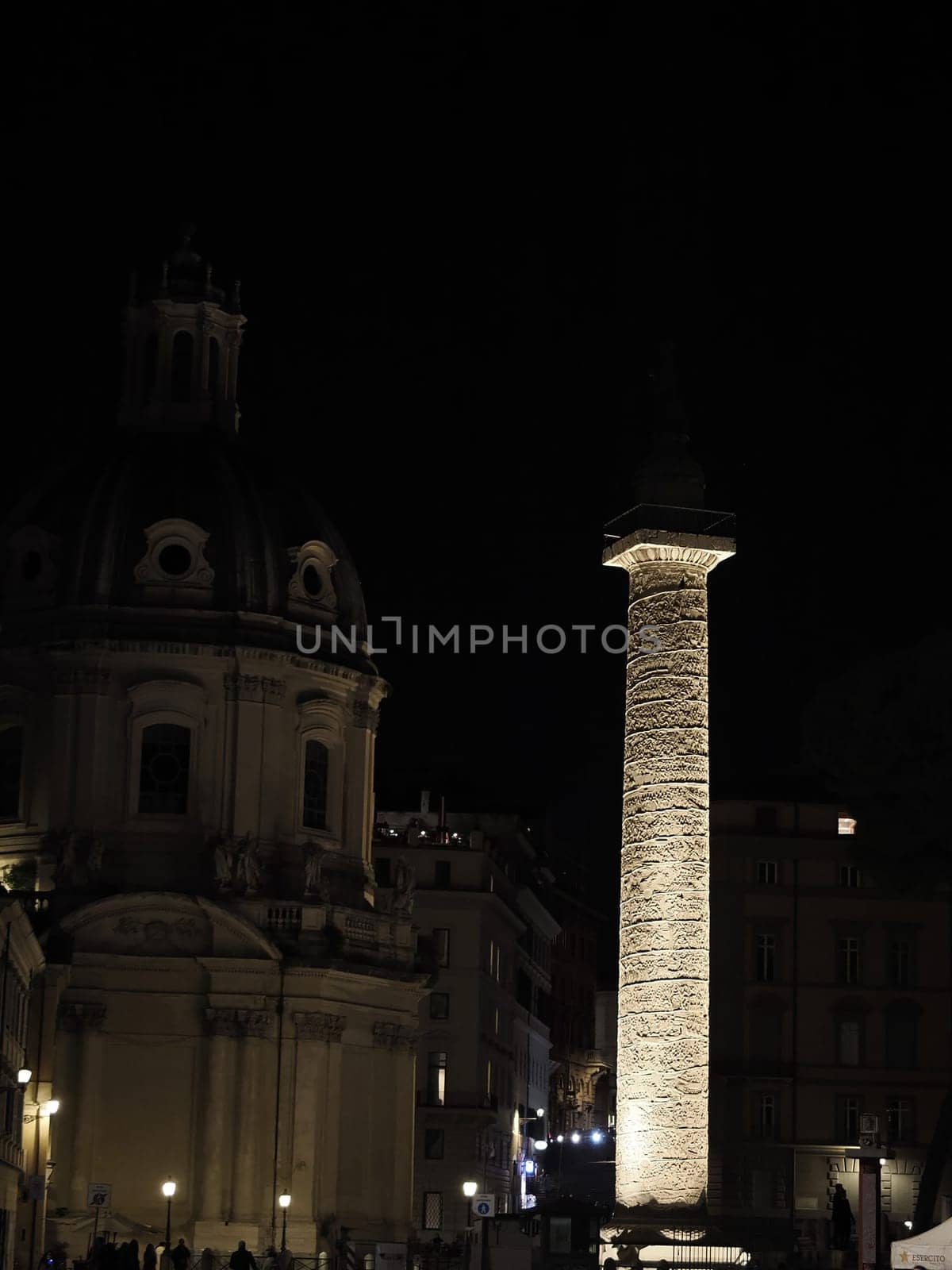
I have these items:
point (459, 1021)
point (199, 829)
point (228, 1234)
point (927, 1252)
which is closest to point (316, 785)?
point (199, 829)

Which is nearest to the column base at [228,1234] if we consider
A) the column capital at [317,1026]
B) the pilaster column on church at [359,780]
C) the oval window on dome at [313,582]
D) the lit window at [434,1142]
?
the column capital at [317,1026]

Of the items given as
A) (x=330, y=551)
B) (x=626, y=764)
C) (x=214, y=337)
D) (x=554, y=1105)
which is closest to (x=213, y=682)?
(x=330, y=551)

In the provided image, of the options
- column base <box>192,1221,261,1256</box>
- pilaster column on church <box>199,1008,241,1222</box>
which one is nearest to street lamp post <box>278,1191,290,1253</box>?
column base <box>192,1221,261,1256</box>

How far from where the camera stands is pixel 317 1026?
6562 cm

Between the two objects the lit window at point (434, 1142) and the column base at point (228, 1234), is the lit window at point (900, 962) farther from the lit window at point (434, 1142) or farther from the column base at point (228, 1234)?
the column base at point (228, 1234)

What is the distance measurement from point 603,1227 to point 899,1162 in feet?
110

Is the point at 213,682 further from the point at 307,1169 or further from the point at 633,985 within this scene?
the point at 633,985

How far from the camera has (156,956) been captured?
6488 cm

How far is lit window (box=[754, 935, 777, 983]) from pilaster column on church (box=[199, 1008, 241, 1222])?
19.9m

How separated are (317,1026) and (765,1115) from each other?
58.2 ft

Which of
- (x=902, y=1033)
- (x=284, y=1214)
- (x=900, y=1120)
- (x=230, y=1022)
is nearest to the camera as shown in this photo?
(x=284, y=1214)

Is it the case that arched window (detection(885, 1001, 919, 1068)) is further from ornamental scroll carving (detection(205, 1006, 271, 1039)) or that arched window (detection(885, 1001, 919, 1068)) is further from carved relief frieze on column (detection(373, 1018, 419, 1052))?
ornamental scroll carving (detection(205, 1006, 271, 1039))

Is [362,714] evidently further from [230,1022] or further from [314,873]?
[230,1022]

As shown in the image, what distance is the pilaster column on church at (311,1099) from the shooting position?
64.3 metres
